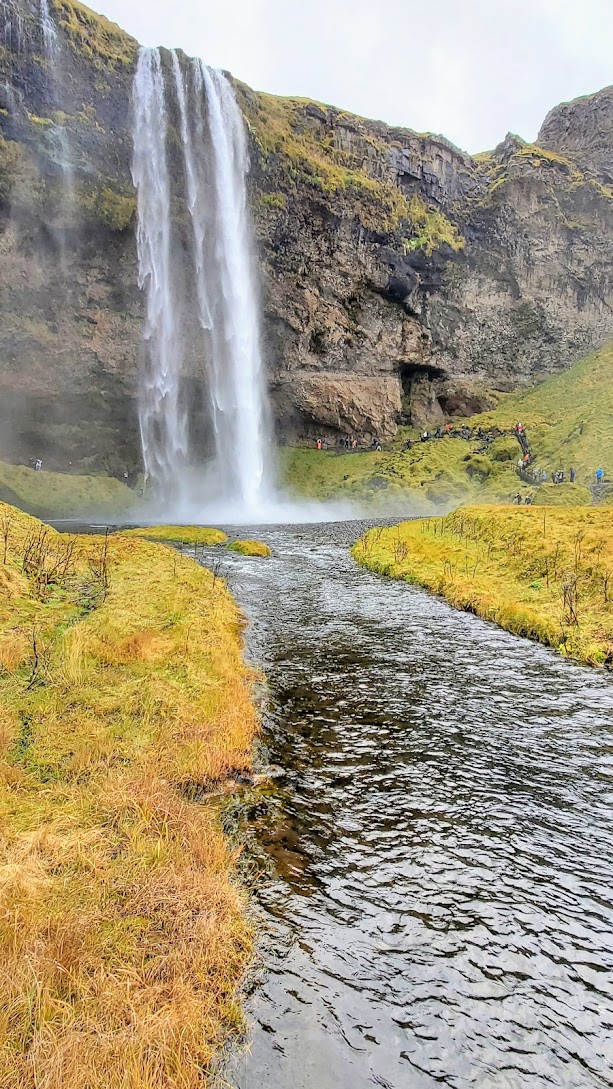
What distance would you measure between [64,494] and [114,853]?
203 feet

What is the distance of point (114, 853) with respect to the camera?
5355 mm

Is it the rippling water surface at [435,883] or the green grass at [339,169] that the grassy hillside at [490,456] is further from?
the rippling water surface at [435,883]

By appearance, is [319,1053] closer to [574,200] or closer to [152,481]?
[152,481]

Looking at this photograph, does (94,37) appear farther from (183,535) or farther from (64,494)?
(183,535)

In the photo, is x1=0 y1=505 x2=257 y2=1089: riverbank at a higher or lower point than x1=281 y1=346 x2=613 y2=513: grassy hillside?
lower

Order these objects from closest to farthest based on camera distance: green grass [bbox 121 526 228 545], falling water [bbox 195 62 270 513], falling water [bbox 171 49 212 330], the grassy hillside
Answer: green grass [bbox 121 526 228 545]
falling water [bbox 171 49 212 330]
falling water [bbox 195 62 270 513]
the grassy hillside

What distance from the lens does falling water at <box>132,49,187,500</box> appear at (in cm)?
5444

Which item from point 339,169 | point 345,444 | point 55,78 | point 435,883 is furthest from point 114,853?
point 339,169

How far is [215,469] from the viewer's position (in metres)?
67.8

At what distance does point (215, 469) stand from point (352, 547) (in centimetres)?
3950

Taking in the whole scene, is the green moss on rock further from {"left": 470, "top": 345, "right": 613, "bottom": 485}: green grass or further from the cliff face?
{"left": 470, "top": 345, "right": 613, "bottom": 485}: green grass

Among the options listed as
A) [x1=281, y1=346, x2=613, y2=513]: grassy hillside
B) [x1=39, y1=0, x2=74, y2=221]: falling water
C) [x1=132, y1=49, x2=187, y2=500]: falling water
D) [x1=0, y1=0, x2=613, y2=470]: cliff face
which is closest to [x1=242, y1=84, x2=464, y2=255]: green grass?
[x1=0, y1=0, x2=613, y2=470]: cliff face

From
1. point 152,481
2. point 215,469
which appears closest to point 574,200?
point 215,469

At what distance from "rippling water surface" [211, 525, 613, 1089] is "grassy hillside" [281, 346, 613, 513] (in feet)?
157
